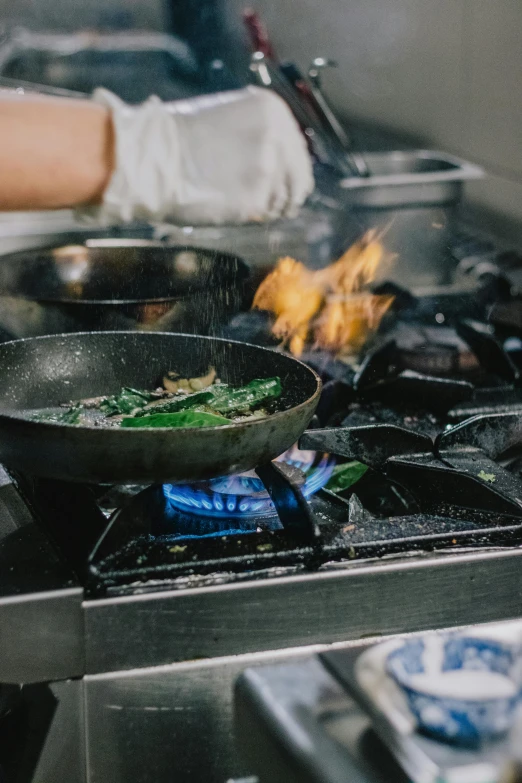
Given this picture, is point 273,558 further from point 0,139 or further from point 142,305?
point 0,139

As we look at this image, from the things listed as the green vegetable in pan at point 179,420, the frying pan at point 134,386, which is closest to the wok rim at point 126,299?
the frying pan at point 134,386

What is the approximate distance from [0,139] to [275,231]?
3.94 feet

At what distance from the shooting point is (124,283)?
1.82 meters

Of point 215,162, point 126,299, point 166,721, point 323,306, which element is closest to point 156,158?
point 215,162

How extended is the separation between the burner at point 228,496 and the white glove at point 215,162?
18.6 inches

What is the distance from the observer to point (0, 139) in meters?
1.25

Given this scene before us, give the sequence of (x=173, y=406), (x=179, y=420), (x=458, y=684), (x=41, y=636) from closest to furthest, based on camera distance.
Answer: (x=458, y=684), (x=41, y=636), (x=179, y=420), (x=173, y=406)

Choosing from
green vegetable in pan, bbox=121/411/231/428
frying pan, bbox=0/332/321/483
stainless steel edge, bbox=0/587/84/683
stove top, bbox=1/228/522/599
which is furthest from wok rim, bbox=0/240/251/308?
stainless steel edge, bbox=0/587/84/683

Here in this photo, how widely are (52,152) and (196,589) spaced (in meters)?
0.70

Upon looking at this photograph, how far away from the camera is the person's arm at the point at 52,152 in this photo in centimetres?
126

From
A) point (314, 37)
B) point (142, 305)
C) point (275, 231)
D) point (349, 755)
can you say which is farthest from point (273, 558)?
point (314, 37)

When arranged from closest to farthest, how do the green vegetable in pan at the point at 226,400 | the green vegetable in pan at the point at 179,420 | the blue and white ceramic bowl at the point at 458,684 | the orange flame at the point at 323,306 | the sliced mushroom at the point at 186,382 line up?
the blue and white ceramic bowl at the point at 458,684
the green vegetable in pan at the point at 179,420
the green vegetable in pan at the point at 226,400
the sliced mushroom at the point at 186,382
the orange flame at the point at 323,306

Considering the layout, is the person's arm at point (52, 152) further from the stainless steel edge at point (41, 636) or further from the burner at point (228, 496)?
the stainless steel edge at point (41, 636)

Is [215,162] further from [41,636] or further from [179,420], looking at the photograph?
[41,636]
